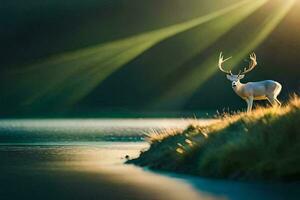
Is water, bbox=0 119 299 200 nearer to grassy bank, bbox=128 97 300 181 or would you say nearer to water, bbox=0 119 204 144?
grassy bank, bbox=128 97 300 181

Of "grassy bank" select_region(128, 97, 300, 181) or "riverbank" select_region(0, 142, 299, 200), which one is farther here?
"grassy bank" select_region(128, 97, 300, 181)

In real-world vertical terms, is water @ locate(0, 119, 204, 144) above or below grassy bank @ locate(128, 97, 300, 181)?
above

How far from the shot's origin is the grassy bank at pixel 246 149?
26281 mm

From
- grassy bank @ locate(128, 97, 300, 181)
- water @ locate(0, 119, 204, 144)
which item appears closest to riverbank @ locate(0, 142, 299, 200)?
grassy bank @ locate(128, 97, 300, 181)

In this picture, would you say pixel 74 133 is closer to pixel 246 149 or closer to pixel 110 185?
pixel 246 149

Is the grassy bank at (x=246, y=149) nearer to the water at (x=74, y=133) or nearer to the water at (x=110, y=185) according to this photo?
the water at (x=110, y=185)

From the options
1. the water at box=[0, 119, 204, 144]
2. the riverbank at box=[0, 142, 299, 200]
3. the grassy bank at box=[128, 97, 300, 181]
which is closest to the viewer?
the riverbank at box=[0, 142, 299, 200]

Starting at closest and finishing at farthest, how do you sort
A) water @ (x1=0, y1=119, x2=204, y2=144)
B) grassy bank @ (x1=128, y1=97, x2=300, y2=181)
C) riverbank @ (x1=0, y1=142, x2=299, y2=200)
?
1. riverbank @ (x1=0, y1=142, x2=299, y2=200)
2. grassy bank @ (x1=128, y1=97, x2=300, y2=181)
3. water @ (x1=0, y1=119, x2=204, y2=144)

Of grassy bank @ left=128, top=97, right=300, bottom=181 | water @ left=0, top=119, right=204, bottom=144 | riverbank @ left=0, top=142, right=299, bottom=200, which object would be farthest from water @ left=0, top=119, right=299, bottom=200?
water @ left=0, top=119, right=204, bottom=144

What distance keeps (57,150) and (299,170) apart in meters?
25.0

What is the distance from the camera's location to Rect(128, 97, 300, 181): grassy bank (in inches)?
1035

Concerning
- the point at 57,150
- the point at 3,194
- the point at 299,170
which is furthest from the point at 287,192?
the point at 57,150

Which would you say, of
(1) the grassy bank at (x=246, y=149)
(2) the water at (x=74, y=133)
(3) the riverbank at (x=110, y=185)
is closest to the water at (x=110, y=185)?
(3) the riverbank at (x=110, y=185)

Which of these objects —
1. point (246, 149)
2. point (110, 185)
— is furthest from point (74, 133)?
point (110, 185)
